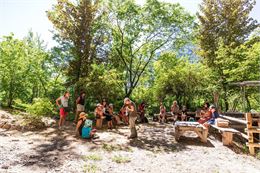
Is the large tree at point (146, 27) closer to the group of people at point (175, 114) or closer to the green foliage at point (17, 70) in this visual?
the group of people at point (175, 114)

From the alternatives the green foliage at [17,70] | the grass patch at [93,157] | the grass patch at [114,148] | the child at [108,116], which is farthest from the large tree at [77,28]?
the grass patch at [93,157]

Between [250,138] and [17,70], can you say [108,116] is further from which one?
[17,70]

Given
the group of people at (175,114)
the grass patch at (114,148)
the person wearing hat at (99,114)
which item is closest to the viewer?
the grass patch at (114,148)

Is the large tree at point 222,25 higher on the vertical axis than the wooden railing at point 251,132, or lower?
higher

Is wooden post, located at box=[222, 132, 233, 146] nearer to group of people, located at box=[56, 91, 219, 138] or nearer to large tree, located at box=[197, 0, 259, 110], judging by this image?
group of people, located at box=[56, 91, 219, 138]

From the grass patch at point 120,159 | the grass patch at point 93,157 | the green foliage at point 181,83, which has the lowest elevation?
the grass patch at point 120,159

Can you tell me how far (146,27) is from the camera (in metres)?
17.5

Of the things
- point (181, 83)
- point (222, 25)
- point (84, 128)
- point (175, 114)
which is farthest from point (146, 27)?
point (84, 128)

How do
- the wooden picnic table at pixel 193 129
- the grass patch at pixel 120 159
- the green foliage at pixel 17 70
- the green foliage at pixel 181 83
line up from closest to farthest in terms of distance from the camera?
the grass patch at pixel 120 159 → the wooden picnic table at pixel 193 129 → the green foliage at pixel 17 70 → the green foliage at pixel 181 83

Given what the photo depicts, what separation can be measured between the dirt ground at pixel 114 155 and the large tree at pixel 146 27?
10.9m

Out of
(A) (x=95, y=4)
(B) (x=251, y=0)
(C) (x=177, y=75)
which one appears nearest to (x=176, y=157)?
(C) (x=177, y=75)

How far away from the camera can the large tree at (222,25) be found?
19641 millimetres

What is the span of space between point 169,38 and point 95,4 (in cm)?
671

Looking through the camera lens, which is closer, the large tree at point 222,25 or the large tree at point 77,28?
the large tree at point 77,28
